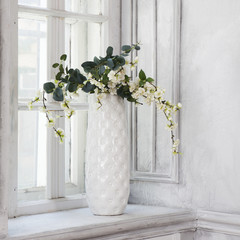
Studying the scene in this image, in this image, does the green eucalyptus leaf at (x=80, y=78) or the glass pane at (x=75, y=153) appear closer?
the green eucalyptus leaf at (x=80, y=78)

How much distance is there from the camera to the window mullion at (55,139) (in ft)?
6.82

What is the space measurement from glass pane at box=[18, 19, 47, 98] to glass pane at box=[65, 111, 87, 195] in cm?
24

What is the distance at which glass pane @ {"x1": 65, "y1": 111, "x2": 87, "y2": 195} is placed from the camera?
7.23 feet

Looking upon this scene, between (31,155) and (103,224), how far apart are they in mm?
492

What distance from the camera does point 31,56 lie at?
81.7 inches

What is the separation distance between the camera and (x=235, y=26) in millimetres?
1999

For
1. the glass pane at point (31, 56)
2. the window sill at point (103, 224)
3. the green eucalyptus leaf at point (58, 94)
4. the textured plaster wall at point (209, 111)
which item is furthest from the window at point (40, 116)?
the textured plaster wall at point (209, 111)

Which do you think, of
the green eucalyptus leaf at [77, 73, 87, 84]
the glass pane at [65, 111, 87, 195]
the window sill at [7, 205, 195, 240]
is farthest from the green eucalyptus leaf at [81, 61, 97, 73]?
the window sill at [7, 205, 195, 240]

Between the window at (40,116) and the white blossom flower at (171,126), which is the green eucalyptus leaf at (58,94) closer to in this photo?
the window at (40,116)

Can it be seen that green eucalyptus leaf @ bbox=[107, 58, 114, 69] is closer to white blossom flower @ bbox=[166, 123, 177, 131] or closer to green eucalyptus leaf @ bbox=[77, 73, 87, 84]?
green eucalyptus leaf @ bbox=[77, 73, 87, 84]

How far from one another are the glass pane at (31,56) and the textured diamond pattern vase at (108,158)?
1.00 feet

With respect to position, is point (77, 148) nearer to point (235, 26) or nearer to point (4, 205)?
point (4, 205)

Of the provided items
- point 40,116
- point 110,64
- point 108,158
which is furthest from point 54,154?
point 110,64

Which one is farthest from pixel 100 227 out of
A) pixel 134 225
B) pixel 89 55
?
pixel 89 55
